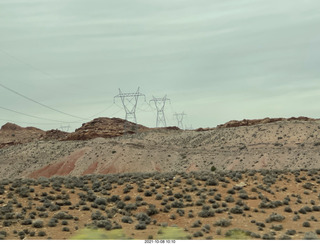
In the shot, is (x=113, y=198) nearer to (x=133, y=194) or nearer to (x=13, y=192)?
(x=133, y=194)

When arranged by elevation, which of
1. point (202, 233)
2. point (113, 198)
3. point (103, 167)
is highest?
point (103, 167)

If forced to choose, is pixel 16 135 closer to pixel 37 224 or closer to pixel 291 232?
pixel 37 224

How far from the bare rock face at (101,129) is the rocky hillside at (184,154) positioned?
25.1m

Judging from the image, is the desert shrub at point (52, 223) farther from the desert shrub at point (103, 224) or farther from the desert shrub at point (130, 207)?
the desert shrub at point (130, 207)

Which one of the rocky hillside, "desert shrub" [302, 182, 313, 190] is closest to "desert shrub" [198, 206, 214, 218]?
"desert shrub" [302, 182, 313, 190]

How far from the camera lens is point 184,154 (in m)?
100

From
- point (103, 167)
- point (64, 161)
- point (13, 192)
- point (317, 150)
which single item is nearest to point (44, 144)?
point (64, 161)

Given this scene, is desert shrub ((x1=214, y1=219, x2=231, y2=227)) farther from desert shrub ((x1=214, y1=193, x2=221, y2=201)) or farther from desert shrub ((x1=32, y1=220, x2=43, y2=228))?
desert shrub ((x1=32, y1=220, x2=43, y2=228))

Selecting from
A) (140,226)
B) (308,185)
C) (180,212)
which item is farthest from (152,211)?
(308,185)

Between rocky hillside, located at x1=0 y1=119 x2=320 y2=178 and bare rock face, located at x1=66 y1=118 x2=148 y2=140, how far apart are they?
25.1m

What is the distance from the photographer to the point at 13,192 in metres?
36.4

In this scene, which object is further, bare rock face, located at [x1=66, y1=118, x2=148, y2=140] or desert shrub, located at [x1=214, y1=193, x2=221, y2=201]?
bare rock face, located at [x1=66, y1=118, x2=148, y2=140]

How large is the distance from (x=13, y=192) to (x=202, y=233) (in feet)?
54.6

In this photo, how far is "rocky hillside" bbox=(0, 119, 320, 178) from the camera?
89.7 m
